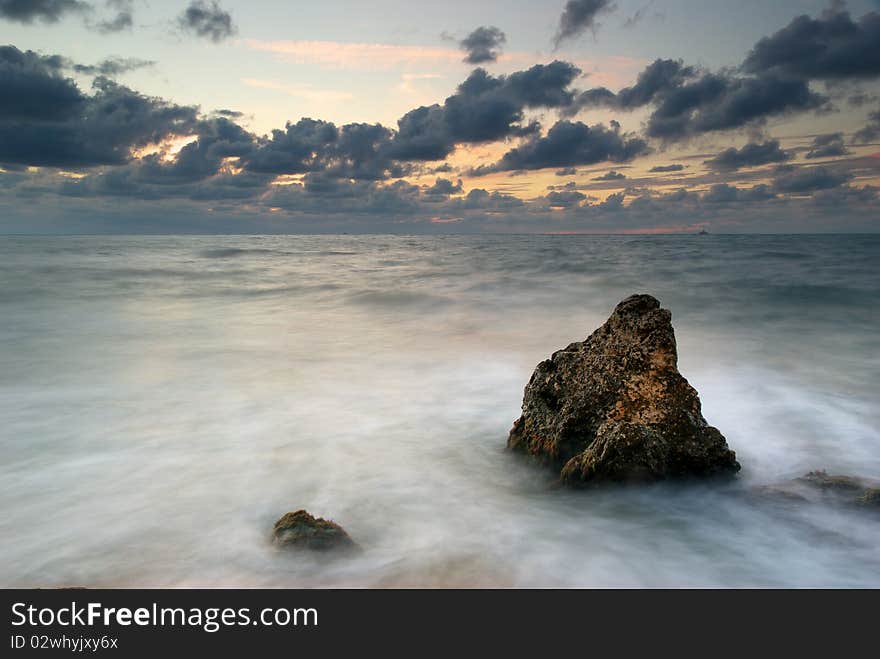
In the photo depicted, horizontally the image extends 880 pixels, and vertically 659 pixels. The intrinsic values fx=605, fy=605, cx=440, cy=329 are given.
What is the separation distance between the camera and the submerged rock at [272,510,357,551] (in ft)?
13.5

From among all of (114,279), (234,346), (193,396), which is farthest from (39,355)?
(114,279)

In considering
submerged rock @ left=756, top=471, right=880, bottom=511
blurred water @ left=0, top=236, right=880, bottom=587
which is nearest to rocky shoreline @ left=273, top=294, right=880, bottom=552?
submerged rock @ left=756, top=471, right=880, bottom=511

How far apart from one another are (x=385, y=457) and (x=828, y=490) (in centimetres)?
408

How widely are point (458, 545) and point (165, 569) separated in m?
2.05

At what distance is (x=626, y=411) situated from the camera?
5020 millimetres

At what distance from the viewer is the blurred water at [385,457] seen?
13.8 ft

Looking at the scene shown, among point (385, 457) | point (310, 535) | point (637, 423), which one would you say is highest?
point (637, 423)

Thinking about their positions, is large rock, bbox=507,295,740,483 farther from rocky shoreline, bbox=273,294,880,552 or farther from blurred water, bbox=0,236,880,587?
blurred water, bbox=0,236,880,587

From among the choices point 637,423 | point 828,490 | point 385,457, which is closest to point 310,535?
point 385,457

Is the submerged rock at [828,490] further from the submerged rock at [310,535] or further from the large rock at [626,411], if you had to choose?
the submerged rock at [310,535]

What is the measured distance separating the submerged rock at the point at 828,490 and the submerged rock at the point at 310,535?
3.52 meters

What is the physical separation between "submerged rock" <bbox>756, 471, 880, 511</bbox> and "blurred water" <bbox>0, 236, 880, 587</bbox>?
199 millimetres

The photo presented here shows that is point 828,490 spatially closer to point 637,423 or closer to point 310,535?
point 637,423

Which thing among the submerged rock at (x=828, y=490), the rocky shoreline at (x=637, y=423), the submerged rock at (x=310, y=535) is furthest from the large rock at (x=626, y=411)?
the submerged rock at (x=310, y=535)
